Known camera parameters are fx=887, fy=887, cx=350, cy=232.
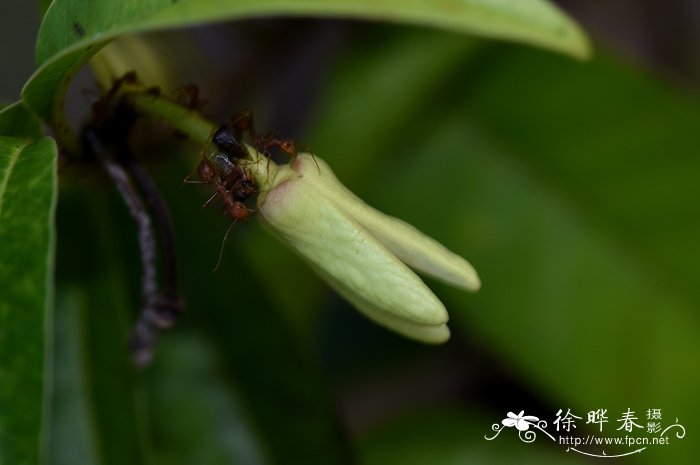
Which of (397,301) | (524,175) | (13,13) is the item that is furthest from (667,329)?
(13,13)

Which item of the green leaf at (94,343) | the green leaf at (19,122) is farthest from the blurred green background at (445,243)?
the green leaf at (19,122)

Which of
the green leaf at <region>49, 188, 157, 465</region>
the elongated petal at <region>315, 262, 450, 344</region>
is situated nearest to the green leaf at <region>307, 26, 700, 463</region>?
the green leaf at <region>49, 188, 157, 465</region>

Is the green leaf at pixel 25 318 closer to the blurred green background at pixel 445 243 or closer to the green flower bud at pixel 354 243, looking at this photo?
the green flower bud at pixel 354 243

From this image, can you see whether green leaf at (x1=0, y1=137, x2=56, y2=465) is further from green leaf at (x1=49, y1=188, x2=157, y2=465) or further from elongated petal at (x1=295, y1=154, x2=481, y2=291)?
green leaf at (x1=49, y1=188, x2=157, y2=465)

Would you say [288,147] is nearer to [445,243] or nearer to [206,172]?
[206,172]

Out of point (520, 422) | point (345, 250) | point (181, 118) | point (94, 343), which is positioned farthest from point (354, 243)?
point (520, 422)
